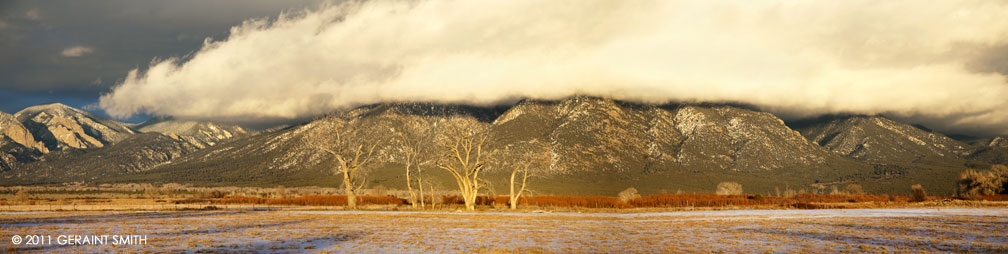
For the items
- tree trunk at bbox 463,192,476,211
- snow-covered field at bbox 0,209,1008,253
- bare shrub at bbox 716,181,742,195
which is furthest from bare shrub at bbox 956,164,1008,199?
snow-covered field at bbox 0,209,1008,253

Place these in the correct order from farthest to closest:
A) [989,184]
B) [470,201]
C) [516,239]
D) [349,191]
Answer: [989,184]
[470,201]
[349,191]
[516,239]

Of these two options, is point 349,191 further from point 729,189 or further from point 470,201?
point 729,189

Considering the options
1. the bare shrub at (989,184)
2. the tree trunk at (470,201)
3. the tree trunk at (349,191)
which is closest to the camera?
the tree trunk at (349,191)

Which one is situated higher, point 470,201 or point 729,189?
point 470,201

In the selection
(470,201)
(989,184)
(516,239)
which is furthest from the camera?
(989,184)

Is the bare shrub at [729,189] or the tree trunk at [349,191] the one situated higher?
the tree trunk at [349,191]

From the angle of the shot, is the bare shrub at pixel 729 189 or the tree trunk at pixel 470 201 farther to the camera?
the bare shrub at pixel 729 189

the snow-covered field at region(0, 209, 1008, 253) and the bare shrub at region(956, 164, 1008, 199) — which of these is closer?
the snow-covered field at region(0, 209, 1008, 253)

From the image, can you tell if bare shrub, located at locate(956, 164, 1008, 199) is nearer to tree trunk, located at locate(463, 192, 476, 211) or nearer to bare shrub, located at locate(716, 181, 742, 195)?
bare shrub, located at locate(716, 181, 742, 195)

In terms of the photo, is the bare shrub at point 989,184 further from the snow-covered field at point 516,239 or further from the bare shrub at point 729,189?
the snow-covered field at point 516,239

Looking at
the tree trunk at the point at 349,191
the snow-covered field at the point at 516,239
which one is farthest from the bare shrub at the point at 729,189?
the snow-covered field at the point at 516,239

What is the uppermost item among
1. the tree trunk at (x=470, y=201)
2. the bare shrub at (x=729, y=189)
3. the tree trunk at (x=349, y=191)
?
the tree trunk at (x=349, y=191)

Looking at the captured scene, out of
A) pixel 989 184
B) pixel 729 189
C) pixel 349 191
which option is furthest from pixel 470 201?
pixel 989 184

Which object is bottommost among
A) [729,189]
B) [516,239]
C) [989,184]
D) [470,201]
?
[729,189]
